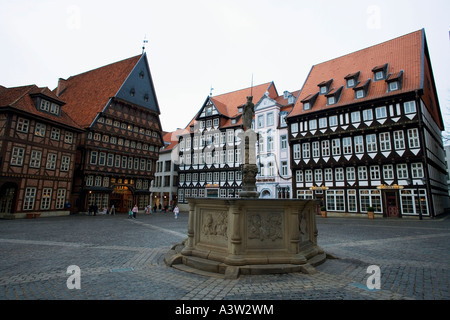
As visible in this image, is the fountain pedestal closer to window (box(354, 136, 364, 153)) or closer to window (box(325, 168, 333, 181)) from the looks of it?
window (box(354, 136, 364, 153))

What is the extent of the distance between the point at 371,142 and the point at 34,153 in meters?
31.3

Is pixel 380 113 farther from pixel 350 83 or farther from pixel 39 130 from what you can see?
pixel 39 130

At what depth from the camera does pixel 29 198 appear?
22594mm

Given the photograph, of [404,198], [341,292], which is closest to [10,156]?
[341,292]

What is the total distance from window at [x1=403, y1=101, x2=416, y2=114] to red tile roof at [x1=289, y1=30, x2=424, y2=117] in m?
1.16

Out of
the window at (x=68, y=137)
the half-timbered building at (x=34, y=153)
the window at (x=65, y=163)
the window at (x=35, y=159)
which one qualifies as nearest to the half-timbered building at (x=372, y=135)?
the window at (x=68, y=137)

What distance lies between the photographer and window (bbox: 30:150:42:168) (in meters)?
22.8

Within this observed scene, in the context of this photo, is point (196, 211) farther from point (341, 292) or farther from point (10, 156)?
point (10, 156)

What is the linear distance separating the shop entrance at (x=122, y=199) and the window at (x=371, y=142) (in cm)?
2785

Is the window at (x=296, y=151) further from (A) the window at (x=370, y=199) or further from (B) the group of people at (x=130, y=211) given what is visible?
(B) the group of people at (x=130, y=211)

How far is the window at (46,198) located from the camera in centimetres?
2378

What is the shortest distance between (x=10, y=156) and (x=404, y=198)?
33.9 meters

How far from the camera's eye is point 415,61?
82.9ft
